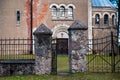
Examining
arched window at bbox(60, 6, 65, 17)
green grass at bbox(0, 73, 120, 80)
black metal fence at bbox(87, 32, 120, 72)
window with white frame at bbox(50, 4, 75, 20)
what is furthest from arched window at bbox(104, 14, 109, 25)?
green grass at bbox(0, 73, 120, 80)

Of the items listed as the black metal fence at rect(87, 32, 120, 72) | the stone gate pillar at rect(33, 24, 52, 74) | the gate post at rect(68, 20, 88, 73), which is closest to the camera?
the stone gate pillar at rect(33, 24, 52, 74)

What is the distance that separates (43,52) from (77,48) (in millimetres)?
1560

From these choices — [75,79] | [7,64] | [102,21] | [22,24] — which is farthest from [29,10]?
[75,79]

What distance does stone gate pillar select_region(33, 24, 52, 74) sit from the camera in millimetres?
15828

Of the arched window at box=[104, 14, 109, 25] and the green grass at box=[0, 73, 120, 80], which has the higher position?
the arched window at box=[104, 14, 109, 25]

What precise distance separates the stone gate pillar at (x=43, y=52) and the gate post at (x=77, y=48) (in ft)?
3.35

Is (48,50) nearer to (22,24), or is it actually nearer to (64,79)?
(64,79)

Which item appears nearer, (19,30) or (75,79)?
(75,79)

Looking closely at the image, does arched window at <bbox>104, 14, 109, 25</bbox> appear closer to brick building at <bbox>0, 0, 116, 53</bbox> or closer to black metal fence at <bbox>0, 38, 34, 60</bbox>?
brick building at <bbox>0, 0, 116, 53</bbox>

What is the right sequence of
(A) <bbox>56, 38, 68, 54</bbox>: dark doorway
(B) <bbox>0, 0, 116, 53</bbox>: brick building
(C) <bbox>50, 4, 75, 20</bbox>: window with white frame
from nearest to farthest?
1. (A) <bbox>56, 38, 68, 54</bbox>: dark doorway
2. (B) <bbox>0, 0, 116, 53</bbox>: brick building
3. (C) <bbox>50, 4, 75, 20</bbox>: window with white frame

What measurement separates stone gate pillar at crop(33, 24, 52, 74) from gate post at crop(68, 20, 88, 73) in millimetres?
1022

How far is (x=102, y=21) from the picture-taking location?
4181 cm

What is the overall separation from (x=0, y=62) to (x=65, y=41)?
21453mm

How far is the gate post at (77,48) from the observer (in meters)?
16.0
